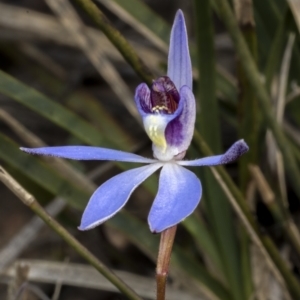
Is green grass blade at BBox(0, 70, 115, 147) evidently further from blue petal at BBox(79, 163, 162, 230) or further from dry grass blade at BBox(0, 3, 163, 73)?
dry grass blade at BBox(0, 3, 163, 73)

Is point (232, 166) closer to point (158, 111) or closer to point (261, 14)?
point (261, 14)

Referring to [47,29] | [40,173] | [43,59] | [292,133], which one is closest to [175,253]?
[40,173]

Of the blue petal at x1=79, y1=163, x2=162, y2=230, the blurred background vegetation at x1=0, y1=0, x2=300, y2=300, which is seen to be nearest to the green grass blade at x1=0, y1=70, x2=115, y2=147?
the blurred background vegetation at x1=0, y1=0, x2=300, y2=300

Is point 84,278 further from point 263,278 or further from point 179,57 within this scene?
point 179,57

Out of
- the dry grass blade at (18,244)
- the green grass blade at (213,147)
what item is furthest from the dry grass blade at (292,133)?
the dry grass blade at (18,244)

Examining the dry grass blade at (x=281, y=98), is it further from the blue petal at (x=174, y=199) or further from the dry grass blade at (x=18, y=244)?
the blue petal at (x=174, y=199)

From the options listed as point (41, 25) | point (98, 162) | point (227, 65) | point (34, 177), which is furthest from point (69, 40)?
point (34, 177)
